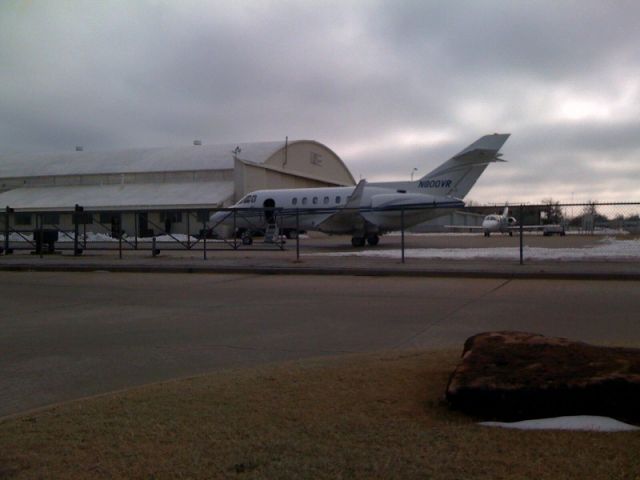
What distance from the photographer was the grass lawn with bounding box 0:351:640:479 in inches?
141

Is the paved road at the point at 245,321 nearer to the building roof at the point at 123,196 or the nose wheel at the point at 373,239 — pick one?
the nose wheel at the point at 373,239

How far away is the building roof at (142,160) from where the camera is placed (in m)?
61.0

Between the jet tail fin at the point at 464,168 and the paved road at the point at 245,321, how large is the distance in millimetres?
15058

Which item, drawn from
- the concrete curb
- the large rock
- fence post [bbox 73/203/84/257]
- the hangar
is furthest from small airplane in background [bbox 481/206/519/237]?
the large rock

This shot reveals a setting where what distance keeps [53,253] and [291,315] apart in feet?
66.0

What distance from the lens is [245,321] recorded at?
9672 millimetres

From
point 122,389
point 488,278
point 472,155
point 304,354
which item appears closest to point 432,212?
point 472,155

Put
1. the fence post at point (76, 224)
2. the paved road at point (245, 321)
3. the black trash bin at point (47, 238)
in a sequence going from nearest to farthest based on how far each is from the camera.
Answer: the paved road at point (245, 321) → the fence post at point (76, 224) → the black trash bin at point (47, 238)

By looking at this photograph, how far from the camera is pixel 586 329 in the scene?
27.3 feet

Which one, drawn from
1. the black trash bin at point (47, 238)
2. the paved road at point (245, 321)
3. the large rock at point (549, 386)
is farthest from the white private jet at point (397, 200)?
the large rock at point (549, 386)

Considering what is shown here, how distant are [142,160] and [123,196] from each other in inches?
334

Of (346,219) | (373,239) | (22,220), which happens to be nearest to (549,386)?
(346,219)

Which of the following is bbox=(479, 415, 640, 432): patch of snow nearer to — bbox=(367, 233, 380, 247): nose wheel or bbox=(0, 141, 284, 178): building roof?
bbox=(367, 233, 380, 247): nose wheel

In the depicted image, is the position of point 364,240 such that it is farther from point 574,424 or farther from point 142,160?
point 142,160
